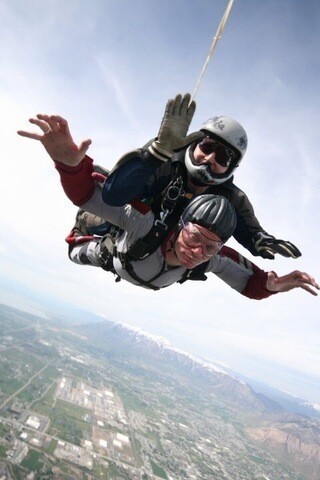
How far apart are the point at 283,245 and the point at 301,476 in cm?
11951

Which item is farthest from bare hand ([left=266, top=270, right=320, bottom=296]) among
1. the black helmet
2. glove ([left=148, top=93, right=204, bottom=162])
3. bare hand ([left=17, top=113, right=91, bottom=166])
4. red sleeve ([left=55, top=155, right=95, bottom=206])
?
bare hand ([left=17, top=113, right=91, bottom=166])

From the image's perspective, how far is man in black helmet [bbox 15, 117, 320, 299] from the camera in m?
2.46

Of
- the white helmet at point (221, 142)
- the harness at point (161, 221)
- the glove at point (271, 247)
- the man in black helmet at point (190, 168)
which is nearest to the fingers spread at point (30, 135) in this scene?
the man in black helmet at point (190, 168)

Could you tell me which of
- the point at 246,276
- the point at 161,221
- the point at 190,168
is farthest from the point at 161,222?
the point at 246,276

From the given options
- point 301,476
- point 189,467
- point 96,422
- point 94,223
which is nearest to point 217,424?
point 301,476

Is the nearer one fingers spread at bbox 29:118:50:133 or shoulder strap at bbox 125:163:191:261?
fingers spread at bbox 29:118:50:133

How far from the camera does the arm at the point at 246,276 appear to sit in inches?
142

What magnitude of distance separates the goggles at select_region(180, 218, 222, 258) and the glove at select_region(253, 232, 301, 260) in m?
0.59

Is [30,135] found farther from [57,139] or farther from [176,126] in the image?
[176,126]

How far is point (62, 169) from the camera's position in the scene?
7.97 feet

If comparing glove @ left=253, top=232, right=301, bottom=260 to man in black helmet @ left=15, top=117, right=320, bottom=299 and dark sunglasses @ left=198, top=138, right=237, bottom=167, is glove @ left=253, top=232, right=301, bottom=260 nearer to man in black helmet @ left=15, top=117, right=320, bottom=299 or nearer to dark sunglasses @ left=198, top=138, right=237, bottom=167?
man in black helmet @ left=15, top=117, right=320, bottom=299

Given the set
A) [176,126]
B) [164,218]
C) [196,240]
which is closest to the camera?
[176,126]

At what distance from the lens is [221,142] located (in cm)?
337

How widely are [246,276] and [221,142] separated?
1.73 metres
